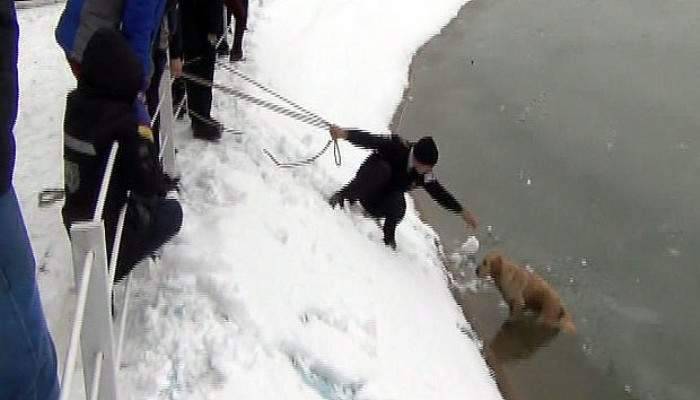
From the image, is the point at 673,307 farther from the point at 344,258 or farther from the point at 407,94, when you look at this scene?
the point at 407,94

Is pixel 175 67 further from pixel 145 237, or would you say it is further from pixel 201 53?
pixel 145 237

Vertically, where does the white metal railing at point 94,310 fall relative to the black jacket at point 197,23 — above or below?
above

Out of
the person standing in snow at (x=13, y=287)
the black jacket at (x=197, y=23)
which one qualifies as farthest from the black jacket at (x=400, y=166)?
the person standing in snow at (x=13, y=287)

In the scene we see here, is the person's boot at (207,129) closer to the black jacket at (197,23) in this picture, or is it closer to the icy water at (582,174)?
the black jacket at (197,23)

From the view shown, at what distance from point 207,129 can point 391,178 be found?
1197 millimetres

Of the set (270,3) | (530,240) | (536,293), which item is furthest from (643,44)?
(536,293)

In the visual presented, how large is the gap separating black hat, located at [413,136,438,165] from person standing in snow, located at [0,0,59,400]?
3.36m

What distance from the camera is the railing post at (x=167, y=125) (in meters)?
4.31

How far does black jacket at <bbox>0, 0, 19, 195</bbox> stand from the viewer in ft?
4.90

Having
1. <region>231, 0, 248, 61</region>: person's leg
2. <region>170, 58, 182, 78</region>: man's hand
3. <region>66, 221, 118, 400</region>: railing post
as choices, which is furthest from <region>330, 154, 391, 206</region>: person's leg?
<region>66, 221, 118, 400</region>: railing post

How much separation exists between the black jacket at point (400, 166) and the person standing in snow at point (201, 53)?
93 cm

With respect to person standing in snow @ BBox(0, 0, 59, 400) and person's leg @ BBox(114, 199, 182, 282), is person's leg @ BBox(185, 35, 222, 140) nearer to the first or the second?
person's leg @ BBox(114, 199, 182, 282)

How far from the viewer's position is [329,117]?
7242mm

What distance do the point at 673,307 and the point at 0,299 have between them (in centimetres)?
475
